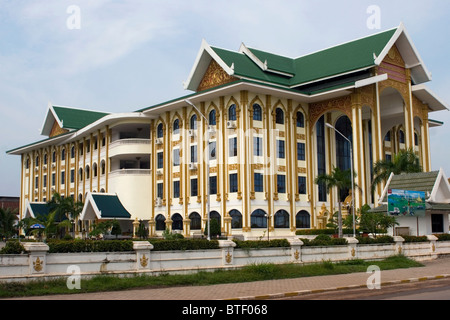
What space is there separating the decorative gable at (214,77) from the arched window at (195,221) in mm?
11121

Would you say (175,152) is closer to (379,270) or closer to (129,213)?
(129,213)

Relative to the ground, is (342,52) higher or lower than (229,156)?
higher

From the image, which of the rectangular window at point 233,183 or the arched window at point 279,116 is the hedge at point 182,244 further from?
the arched window at point 279,116

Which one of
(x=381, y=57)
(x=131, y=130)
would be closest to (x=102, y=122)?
(x=131, y=130)

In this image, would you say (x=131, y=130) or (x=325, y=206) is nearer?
(x=325, y=206)

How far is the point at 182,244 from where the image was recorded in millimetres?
21250

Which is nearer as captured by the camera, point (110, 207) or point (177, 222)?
point (177, 222)

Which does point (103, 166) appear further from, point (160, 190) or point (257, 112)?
point (257, 112)

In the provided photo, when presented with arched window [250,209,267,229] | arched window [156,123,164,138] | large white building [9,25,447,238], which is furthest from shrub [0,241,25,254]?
arched window [156,123,164,138]

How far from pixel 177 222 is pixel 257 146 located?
34.1 ft

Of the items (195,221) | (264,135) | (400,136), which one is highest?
(400,136)

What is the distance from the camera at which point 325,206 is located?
49.5m

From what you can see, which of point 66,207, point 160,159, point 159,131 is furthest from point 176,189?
point 66,207
